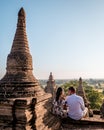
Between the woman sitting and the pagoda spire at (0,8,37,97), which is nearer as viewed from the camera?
the woman sitting

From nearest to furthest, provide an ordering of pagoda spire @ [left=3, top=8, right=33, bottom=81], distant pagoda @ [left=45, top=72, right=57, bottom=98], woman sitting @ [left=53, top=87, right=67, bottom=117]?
woman sitting @ [left=53, top=87, right=67, bottom=117] < pagoda spire @ [left=3, top=8, right=33, bottom=81] < distant pagoda @ [left=45, top=72, right=57, bottom=98]

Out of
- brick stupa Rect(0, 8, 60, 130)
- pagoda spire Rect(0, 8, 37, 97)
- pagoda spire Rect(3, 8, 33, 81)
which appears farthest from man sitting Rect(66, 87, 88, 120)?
pagoda spire Rect(3, 8, 33, 81)

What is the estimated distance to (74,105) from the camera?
775 cm

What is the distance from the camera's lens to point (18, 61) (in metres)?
8.88

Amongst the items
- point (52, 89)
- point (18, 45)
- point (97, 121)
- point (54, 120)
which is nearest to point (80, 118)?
point (97, 121)

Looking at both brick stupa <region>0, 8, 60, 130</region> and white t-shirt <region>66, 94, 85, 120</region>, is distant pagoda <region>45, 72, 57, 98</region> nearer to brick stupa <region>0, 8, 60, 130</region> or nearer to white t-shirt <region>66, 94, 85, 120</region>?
brick stupa <region>0, 8, 60, 130</region>

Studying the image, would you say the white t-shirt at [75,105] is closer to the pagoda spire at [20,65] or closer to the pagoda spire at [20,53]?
the pagoda spire at [20,65]

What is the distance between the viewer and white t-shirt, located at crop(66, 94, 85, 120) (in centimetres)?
775

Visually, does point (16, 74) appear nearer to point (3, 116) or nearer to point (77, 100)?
point (3, 116)

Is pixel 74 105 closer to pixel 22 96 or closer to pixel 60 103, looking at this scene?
pixel 60 103

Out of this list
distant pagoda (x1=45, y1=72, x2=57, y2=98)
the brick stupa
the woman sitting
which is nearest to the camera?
the brick stupa

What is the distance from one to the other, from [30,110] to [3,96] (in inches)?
46.6

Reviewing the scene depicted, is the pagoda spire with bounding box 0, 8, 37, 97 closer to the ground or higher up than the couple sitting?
higher up

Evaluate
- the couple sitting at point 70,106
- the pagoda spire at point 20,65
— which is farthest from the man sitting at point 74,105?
the pagoda spire at point 20,65
